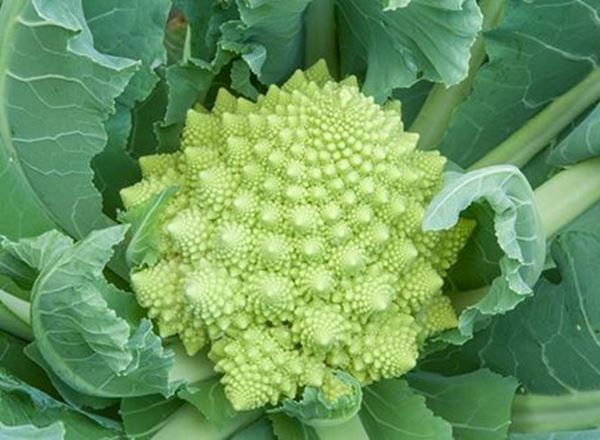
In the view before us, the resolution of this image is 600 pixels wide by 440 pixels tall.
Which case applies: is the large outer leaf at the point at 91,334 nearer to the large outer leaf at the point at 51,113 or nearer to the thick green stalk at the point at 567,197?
the large outer leaf at the point at 51,113

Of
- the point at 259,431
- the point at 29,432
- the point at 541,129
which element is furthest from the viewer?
the point at 541,129

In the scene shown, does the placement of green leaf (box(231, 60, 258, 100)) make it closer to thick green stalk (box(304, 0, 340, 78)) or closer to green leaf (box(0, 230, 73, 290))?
thick green stalk (box(304, 0, 340, 78))

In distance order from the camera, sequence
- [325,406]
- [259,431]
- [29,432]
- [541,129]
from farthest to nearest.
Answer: [541,129]
[259,431]
[325,406]
[29,432]

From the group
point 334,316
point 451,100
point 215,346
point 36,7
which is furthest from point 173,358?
point 451,100

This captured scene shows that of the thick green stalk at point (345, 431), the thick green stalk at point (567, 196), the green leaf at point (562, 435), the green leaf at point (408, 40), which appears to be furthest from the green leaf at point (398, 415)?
the green leaf at point (408, 40)

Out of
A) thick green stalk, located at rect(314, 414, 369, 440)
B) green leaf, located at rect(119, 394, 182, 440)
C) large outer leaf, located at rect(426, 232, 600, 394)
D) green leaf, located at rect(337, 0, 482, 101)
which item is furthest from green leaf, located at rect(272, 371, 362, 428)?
green leaf, located at rect(337, 0, 482, 101)

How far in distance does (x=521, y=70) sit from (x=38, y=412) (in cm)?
71

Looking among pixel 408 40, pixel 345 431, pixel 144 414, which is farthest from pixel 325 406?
pixel 408 40

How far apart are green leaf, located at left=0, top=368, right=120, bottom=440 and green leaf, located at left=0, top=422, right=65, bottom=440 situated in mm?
81

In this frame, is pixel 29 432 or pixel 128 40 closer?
pixel 29 432

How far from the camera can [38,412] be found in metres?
1.26

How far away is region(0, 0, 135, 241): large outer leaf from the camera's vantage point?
1.23 meters

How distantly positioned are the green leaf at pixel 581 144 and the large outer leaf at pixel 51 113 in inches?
20.6

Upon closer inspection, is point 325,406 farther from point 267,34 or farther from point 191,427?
point 267,34
